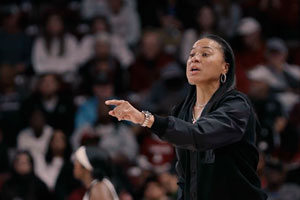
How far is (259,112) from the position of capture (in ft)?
29.2

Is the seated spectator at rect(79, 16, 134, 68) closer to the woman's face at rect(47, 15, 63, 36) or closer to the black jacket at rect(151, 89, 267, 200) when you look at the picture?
the woman's face at rect(47, 15, 63, 36)

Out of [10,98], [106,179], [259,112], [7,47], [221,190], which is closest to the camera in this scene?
[221,190]

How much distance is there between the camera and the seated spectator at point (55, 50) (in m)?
10.1

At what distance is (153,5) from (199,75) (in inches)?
282

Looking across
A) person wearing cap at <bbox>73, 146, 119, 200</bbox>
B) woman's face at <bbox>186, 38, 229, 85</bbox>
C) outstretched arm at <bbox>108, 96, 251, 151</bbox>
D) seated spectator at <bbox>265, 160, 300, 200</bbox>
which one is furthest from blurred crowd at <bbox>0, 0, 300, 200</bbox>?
outstretched arm at <bbox>108, 96, 251, 151</bbox>

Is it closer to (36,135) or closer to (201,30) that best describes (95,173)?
(36,135)

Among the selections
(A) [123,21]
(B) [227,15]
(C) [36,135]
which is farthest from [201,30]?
(C) [36,135]

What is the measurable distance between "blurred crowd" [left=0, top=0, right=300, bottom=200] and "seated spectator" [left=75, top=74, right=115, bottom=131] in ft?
0.04

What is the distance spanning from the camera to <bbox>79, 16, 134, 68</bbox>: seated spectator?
1020 centimetres

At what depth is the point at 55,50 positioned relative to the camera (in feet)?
33.4

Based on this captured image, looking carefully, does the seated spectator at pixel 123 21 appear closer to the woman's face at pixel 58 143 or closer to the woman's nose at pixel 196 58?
the woman's face at pixel 58 143

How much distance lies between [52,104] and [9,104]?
65cm

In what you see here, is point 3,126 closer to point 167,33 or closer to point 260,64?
point 167,33

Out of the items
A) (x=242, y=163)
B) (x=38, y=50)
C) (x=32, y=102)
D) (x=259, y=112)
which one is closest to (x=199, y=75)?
(x=242, y=163)
